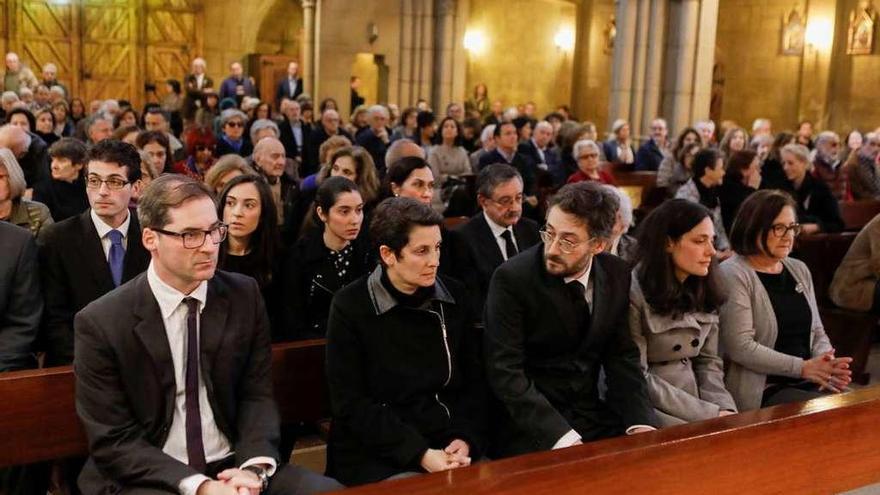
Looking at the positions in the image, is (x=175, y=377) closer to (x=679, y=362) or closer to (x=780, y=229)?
(x=679, y=362)

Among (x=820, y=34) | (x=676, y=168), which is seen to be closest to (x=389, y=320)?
(x=676, y=168)

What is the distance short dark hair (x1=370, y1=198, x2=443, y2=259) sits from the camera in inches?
126

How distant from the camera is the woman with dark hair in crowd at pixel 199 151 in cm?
741

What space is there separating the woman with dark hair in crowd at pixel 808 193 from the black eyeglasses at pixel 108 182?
5606 mm

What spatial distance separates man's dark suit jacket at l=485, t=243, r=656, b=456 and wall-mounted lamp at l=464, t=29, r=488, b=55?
16618mm

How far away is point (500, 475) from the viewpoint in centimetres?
224

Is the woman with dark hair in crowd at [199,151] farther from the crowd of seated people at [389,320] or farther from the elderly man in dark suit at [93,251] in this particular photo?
the elderly man in dark suit at [93,251]

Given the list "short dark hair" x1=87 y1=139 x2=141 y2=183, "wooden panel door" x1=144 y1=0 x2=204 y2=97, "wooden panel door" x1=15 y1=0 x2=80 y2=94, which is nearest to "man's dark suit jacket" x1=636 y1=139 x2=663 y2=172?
"short dark hair" x1=87 y1=139 x2=141 y2=183

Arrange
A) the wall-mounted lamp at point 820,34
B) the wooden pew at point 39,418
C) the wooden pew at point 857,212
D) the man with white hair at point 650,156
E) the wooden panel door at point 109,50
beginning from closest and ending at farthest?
the wooden pew at point 39,418, the wooden pew at point 857,212, the man with white hair at point 650,156, the wall-mounted lamp at point 820,34, the wooden panel door at point 109,50

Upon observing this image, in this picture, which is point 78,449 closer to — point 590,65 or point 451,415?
point 451,415

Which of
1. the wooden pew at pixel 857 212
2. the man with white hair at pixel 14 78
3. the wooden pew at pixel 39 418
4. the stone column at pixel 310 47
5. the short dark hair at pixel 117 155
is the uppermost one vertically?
the stone column at pixel 310 47

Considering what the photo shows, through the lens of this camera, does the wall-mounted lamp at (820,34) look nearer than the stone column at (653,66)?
No

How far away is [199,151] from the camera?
7672mm

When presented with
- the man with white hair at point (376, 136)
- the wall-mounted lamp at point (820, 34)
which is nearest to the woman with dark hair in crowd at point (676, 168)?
the man with white hair at point (376, 136)
